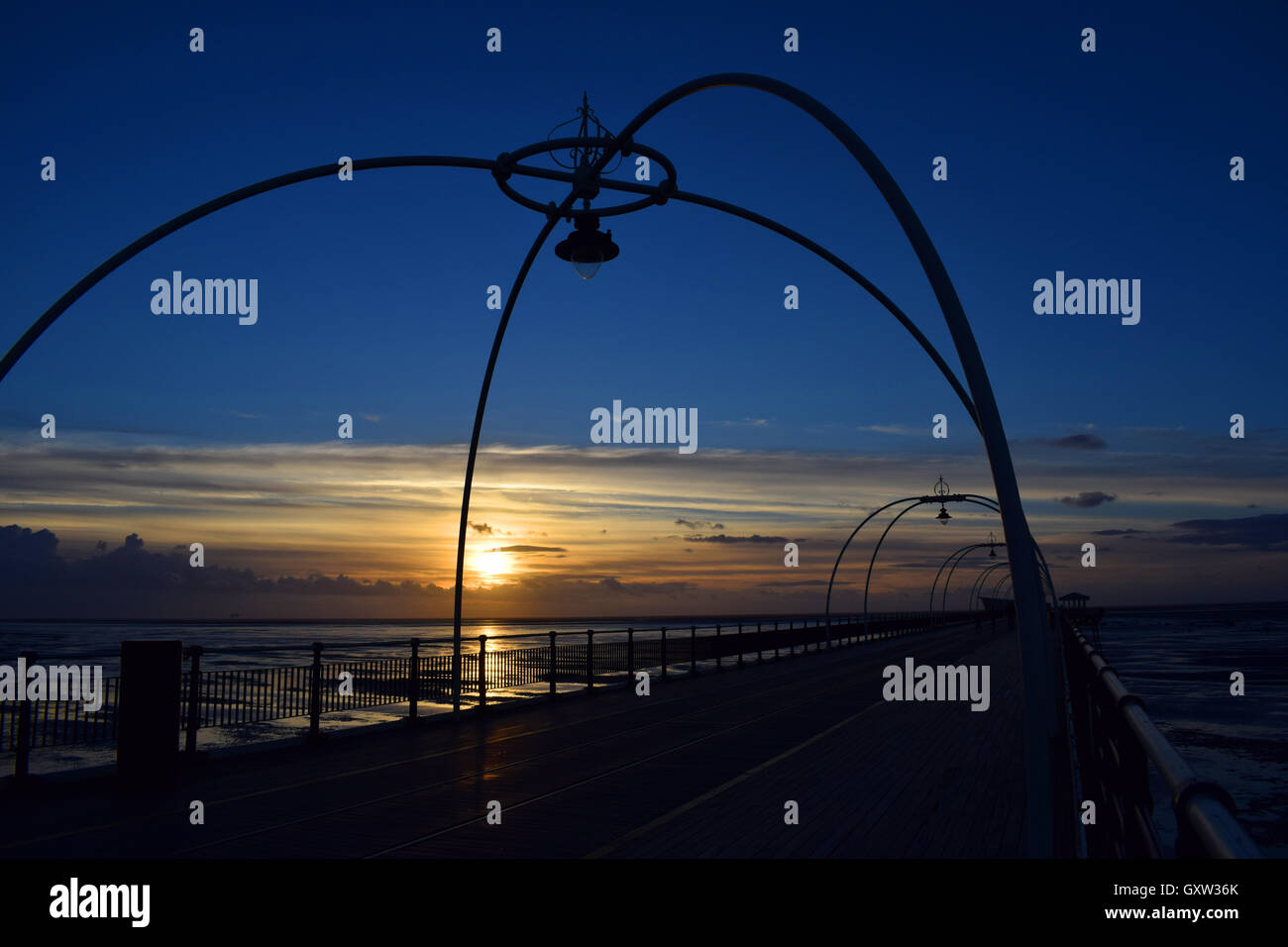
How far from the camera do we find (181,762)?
10.5 metres

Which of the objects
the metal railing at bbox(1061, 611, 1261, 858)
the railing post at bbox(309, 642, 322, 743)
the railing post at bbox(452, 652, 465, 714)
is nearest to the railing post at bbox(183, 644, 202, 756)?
the railing post at bbox(309, 642, 322, 743)

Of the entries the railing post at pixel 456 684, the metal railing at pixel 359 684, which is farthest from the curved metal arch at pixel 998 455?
the railing post at pixel 456 684

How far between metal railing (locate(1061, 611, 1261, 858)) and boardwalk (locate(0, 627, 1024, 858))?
1.19m

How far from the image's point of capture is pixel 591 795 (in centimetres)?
923

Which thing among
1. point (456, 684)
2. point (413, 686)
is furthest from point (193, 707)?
point (456, 684)

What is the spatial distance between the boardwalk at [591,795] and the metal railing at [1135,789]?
1.19 m

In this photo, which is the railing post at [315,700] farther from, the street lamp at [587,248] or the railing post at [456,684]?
the street lamp at [587,248]

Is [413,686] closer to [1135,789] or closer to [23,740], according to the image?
[23,740]

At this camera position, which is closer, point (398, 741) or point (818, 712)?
point (398, 741)

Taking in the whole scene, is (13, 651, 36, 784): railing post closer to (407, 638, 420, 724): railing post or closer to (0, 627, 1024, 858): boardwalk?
(0, 627, 1024, 858): boardwalk

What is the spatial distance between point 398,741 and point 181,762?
3341mm
